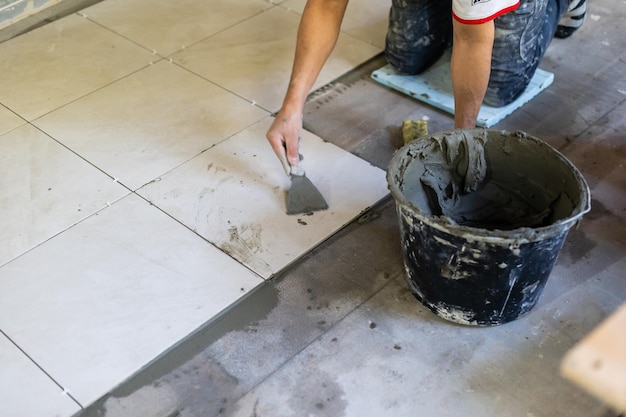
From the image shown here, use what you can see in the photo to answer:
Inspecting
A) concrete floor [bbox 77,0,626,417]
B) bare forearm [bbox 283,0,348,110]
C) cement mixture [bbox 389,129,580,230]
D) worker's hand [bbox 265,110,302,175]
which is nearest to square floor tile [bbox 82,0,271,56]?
bare forearm [bbox 283,0,348,110]

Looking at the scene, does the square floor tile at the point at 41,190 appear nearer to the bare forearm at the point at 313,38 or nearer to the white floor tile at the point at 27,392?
the white floor tile at the point at 27,392

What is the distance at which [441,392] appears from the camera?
151 cm

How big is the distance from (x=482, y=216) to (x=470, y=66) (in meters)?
0.38

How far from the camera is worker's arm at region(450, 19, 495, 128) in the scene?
1742 millimetres

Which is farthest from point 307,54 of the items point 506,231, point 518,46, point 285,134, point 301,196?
point 506,231

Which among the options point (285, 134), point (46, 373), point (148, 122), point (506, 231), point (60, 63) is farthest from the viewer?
point (60, 63)

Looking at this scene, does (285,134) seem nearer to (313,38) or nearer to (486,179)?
(313,38)

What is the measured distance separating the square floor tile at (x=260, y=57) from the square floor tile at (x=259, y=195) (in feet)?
0.84

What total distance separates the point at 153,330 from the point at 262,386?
30 cm

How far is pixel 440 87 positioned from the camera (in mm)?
2398

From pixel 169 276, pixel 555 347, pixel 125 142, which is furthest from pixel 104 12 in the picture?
pixel 555 347

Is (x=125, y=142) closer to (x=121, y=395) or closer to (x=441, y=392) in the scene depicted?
(x=121, y=395)

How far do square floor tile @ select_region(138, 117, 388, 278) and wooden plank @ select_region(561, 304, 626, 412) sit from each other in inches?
41.9

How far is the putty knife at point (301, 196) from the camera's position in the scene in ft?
6.41
